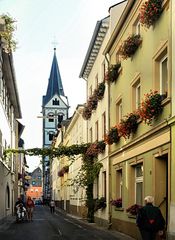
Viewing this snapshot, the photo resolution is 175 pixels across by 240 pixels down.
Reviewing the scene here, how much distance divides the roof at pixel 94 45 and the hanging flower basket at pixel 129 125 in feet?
32.6

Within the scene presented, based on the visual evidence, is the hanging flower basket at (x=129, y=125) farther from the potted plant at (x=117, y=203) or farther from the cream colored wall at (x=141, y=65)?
the potted plant at (x=117, y=203)

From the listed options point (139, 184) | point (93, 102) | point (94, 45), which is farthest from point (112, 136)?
point (94, 45)

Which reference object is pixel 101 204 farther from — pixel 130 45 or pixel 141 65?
pixel 141 65

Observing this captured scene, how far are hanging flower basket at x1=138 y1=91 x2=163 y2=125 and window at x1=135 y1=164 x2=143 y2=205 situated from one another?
3608mm

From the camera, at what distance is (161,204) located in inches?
639

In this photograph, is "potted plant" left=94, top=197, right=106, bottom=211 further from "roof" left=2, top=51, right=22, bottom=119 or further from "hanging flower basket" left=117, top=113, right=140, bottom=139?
"roof" left=2, top=51, right=22, bottom=119

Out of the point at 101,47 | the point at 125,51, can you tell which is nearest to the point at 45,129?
the point at 101,47

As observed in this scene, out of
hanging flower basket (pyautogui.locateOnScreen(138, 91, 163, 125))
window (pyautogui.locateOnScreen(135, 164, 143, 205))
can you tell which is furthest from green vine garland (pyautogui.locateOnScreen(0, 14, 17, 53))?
window (pyautogui.locateOnScreen(135, 164, 143, 205))

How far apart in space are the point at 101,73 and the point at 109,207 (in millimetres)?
8169

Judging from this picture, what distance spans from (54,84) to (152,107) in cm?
12794

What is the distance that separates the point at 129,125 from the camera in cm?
1939

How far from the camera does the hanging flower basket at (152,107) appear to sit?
51.4ft

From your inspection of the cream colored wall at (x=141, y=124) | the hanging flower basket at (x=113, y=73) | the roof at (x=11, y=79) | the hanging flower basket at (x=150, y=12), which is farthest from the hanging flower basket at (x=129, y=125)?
the roof at (x=11, y=79)

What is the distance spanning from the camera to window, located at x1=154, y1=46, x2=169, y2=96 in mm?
16109
